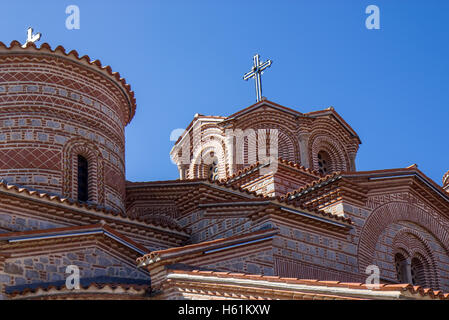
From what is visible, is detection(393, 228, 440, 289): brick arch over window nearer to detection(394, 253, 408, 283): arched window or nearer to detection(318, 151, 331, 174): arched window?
detection(394, 253, 408, 283): arched window

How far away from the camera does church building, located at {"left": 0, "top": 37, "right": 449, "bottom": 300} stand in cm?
1054

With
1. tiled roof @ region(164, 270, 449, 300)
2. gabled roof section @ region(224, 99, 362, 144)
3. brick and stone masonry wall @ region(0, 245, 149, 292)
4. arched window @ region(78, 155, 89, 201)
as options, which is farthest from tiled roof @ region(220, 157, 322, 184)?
tiled roof @ region(164, 270, 449, 300)

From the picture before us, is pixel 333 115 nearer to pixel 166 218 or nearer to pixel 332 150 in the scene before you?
pixel 332 150

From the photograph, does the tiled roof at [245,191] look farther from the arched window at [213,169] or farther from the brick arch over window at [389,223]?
the arched window at [213,169]

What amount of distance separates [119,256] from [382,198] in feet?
17.1

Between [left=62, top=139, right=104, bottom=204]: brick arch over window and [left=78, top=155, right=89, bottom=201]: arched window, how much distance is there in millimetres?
76

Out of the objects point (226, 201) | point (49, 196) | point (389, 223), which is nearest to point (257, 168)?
point (226, 201)

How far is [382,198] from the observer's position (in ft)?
46.0

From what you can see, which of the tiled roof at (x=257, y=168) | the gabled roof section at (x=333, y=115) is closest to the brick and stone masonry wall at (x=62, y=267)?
the tiled roof at (x=257, y=168)

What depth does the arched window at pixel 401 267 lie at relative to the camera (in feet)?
45.9

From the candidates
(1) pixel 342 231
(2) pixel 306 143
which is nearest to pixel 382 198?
(1) pixel 342 231
